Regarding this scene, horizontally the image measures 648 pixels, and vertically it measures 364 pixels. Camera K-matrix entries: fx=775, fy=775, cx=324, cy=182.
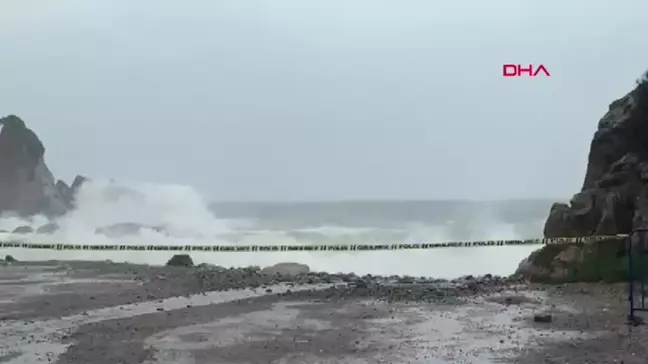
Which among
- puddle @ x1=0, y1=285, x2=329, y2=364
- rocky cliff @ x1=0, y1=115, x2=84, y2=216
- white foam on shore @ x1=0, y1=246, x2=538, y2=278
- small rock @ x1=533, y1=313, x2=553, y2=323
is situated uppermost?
rocky cliff @ x1=0, y1=115, x2=84, y2=216

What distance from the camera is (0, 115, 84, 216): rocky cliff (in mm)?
94438

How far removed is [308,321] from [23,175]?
90718 mm

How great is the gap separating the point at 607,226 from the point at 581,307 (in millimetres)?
5353

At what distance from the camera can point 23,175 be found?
314 feet

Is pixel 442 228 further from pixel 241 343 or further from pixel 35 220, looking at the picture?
pixel 241 343

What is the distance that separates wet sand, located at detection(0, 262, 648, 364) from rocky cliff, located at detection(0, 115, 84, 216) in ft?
262

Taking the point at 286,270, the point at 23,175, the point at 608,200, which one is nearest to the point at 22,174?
the point at 23,175

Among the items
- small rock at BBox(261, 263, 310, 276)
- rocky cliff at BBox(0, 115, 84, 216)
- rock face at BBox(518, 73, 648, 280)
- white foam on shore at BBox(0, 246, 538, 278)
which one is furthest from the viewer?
rocky cliff at BBox(0, 115, 84, 216)

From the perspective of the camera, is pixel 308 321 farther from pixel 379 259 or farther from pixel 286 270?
pixel 379 259

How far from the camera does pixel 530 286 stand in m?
17.6

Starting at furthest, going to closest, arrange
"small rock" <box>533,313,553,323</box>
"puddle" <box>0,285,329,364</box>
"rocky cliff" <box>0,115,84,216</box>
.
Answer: "rocky cliff" <box>0,115,84,216</box> → "small rock" <box>533,313,553,323</box> → "puddle" <box>0,285,329,364</box>

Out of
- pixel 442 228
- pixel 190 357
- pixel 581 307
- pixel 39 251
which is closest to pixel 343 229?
pixel 442 228

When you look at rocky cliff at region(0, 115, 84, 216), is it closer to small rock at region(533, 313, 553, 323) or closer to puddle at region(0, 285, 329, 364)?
puddle at region(0, 285, 329, 364)

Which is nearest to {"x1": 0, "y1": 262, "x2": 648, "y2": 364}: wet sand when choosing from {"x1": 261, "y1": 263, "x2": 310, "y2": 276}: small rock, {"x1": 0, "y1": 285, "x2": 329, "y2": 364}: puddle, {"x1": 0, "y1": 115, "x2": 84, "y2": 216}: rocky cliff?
{"x1": 0, "y1": 285, "x2": 329, "y2": 364}: puddle
